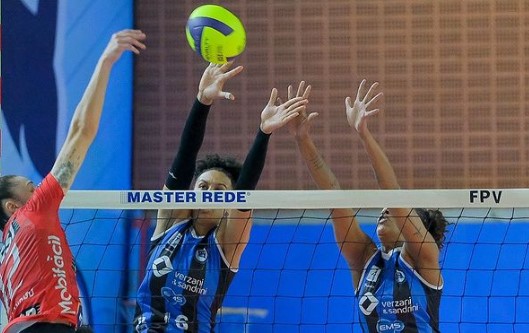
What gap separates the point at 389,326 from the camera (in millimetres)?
4141

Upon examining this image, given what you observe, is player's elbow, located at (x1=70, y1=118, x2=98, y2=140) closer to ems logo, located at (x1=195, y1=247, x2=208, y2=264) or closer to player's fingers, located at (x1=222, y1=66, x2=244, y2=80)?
player's fingers, located at (x1=222, y1=66, x2=244, y2=80)

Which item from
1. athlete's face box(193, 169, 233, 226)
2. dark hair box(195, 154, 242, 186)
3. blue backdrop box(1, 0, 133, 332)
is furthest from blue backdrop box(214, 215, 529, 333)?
athlete's face box(193, 169, 233, 226)

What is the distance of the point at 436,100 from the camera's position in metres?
6.29

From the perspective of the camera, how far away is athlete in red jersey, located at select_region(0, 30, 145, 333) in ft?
10.8

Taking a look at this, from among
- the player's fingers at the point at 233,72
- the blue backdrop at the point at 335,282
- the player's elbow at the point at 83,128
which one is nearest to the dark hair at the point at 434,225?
the player's fingers at the point at 233,72

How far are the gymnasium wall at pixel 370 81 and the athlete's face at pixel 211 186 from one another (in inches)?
73.1

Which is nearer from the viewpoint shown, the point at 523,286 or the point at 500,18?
the point at 523,286

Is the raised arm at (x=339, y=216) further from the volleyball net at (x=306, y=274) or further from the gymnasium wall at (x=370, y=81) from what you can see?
the gymnasium wall at (x=370, y=81)

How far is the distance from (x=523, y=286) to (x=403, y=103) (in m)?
1.46

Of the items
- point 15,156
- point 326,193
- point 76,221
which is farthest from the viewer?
point 76,221

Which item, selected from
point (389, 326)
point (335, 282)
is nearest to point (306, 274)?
point (335, 282)

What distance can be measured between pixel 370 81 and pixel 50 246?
11.1 feet

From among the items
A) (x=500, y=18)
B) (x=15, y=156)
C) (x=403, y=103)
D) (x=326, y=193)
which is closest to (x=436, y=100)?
(x=403, y=103)

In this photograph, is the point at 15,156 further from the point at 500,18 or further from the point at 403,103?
the point at 500,18
